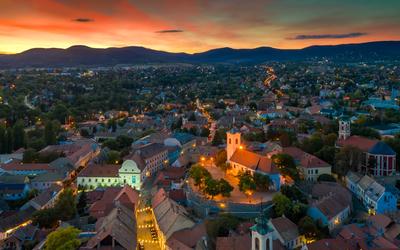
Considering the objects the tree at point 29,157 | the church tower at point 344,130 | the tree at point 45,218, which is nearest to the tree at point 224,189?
the tree at point 45,218

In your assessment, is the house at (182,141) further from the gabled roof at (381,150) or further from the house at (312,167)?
the gabled roof at (381,150)

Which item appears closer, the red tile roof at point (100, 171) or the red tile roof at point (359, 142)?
the red tile roof at point (100, 171)

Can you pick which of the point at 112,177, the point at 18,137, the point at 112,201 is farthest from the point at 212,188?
the point at 18,137

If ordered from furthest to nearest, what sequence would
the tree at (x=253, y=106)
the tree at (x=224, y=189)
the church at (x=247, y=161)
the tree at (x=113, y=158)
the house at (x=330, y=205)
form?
the tree at (x=253, y=106) → the tree at (x=113, y=158) → the church at (x=247, y=161) → the tree at (x=224, y=189) → the house at (x=330, y=205)

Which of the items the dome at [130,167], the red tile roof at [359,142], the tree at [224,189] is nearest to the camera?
the tree at [224,189]

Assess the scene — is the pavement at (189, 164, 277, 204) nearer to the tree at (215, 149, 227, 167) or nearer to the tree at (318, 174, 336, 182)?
the tree at (215, 149, 227, 167)

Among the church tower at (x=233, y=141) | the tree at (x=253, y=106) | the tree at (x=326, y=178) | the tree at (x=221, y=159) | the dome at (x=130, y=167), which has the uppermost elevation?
the church tower at (x=233, y=141)
